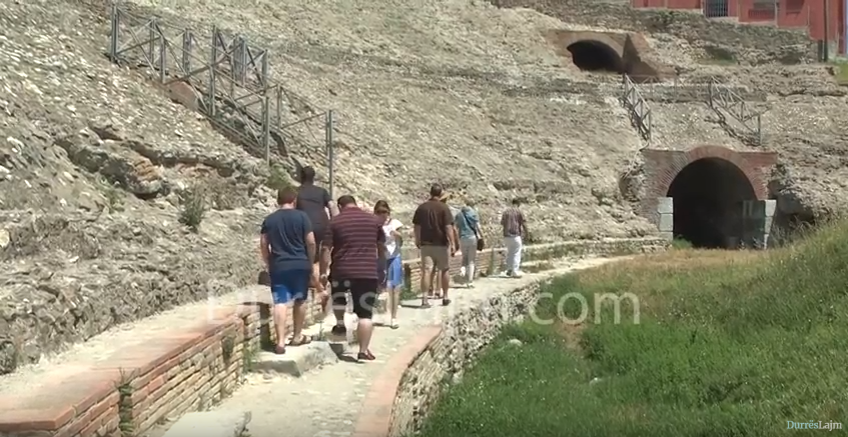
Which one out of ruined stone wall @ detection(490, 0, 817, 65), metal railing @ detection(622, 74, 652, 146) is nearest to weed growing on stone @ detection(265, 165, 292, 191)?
metal railing @ detection(622, 74, 652, 146)

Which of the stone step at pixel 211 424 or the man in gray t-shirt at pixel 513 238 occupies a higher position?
the man in gray t-shirt at pixel 513 238

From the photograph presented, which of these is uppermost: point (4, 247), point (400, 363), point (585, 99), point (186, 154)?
point (585, 99)

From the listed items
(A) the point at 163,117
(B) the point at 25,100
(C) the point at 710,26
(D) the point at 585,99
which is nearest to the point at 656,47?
(C) the point at 710,26

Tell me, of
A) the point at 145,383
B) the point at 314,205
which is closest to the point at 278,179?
the point at 314,205

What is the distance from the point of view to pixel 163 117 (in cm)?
1291

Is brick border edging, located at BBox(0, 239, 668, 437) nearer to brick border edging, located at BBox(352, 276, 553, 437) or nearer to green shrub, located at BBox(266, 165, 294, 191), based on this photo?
brick border edging, located at BBox(352, 276, 553, 437)

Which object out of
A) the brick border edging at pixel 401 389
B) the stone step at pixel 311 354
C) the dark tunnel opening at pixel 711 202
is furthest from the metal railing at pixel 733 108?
the stone step at pixel 311 354

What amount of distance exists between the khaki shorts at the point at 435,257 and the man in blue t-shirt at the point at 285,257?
3.73 m

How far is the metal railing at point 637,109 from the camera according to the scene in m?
26.6

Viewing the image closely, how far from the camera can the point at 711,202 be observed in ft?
88.9

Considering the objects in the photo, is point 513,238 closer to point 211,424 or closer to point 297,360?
point 297,360

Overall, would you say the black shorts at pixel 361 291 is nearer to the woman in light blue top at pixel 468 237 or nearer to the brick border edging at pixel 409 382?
the brick border edging at pixel 409 382

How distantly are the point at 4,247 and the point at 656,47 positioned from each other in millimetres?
32237

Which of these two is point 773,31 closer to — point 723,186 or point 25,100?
point 723,186
